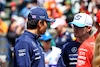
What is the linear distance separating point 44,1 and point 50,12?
3.87 ft

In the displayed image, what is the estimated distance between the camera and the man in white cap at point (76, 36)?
366 centimetres

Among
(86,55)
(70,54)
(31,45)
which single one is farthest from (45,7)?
(86,55)

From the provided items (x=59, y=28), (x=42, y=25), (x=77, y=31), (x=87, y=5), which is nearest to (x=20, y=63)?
(x=42, y=25)

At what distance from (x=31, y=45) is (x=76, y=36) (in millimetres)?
773

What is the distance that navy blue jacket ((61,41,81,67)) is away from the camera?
3.65 metres

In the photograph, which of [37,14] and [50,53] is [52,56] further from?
[37,14]

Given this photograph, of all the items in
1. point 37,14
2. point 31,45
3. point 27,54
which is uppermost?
point 37,14

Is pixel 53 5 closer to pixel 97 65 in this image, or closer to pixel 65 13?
pixel 65 13

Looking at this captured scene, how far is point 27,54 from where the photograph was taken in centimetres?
331

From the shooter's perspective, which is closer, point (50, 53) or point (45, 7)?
point (50, 53)

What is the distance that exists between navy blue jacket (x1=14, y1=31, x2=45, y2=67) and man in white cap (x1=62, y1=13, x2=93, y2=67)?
47cm

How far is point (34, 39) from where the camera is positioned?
142 inches

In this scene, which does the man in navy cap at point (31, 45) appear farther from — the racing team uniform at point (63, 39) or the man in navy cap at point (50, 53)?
the racing team uniform at point (63, 39)

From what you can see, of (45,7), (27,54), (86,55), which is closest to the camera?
(86,55)
